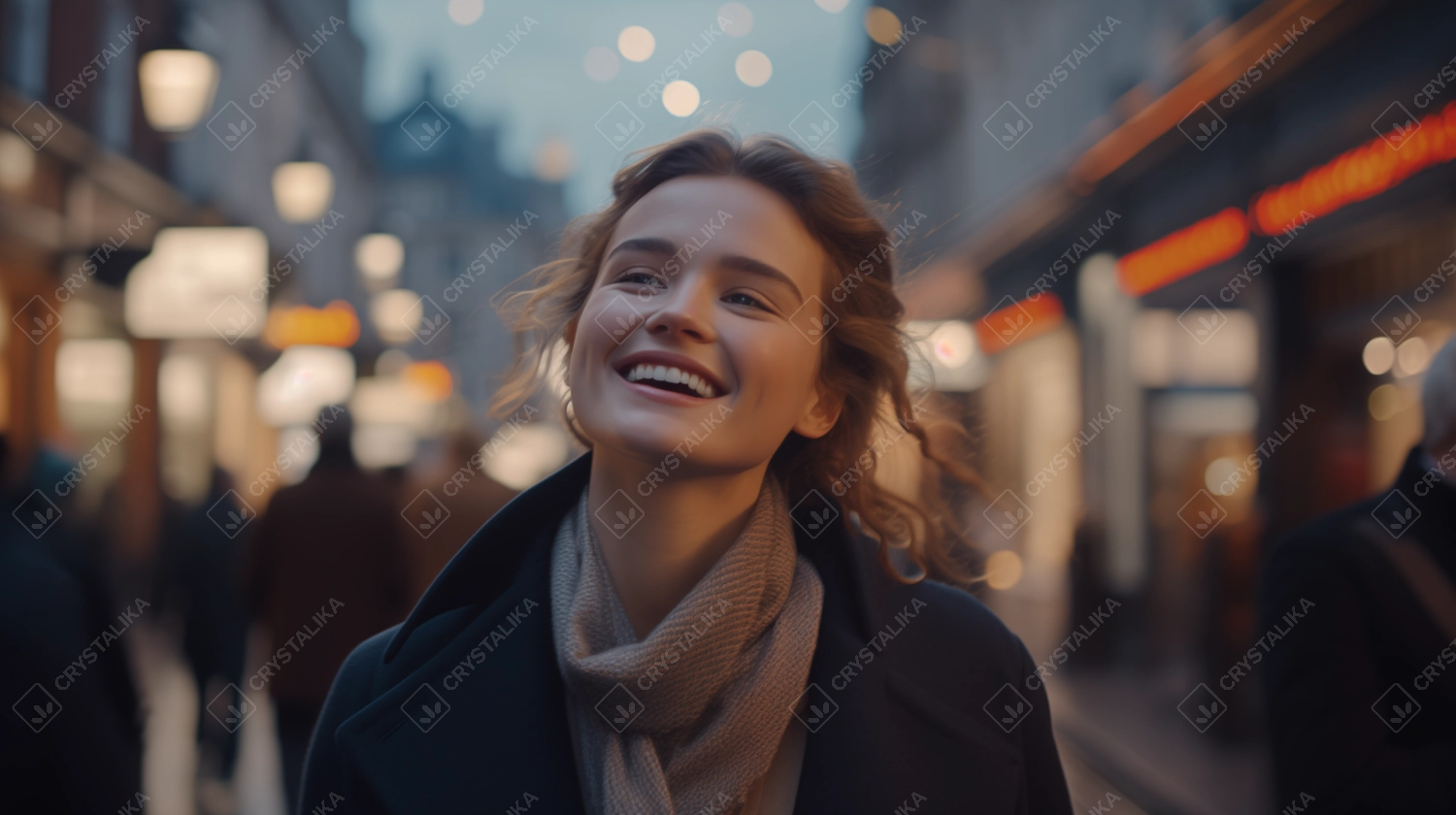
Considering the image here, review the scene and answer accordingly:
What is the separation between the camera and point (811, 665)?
6.32ft

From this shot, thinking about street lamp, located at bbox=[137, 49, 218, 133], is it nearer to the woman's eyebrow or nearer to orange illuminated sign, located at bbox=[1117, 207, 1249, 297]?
the woman's eyebrow

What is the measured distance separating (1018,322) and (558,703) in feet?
47.8

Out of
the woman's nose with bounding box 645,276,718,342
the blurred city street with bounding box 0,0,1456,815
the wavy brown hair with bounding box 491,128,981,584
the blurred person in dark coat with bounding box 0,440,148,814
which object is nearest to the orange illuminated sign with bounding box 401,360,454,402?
the blurred city street with bounding box 0,0,1456,815

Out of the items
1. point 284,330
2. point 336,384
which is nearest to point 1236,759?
point 336,384

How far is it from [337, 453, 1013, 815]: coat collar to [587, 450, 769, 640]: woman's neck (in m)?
0.16

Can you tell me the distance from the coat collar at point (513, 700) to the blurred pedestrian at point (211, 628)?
4.49m

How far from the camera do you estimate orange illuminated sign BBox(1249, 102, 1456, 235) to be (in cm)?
614

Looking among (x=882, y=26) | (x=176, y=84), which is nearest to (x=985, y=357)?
(x=882, y=26)

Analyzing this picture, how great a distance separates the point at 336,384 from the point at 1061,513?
31.8 ft

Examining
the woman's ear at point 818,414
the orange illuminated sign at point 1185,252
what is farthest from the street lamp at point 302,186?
the woman's ear at point 818,414

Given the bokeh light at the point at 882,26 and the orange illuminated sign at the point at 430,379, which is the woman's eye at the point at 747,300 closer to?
the bokeh light at the point at 882,26

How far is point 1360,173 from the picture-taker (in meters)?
7.04

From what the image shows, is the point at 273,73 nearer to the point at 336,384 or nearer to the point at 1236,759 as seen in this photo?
the point at 336,384

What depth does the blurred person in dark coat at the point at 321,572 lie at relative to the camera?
4.64 metres
